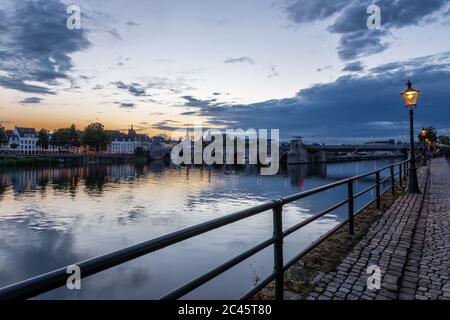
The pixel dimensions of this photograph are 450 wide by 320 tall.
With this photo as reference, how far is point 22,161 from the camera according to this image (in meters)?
97.1

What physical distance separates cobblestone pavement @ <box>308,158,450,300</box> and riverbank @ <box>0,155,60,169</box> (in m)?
101

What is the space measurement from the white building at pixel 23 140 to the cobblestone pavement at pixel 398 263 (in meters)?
165

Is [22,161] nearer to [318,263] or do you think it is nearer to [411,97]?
[411,97]

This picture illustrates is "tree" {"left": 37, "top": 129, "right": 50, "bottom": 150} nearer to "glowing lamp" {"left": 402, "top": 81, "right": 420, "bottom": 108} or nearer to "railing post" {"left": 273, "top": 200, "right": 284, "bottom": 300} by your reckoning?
"glowing lamp" {"left": 402, "top": 81, "right": 420, "bottom": 108}

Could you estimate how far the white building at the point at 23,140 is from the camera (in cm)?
14450

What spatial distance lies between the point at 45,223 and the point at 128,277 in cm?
1460

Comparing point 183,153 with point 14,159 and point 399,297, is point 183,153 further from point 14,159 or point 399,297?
point 399,297

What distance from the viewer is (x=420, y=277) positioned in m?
5.00

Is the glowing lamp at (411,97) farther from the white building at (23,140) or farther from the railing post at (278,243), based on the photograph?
the white building at (23,140)

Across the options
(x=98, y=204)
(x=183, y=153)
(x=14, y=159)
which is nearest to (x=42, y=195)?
(x=98, y=204)

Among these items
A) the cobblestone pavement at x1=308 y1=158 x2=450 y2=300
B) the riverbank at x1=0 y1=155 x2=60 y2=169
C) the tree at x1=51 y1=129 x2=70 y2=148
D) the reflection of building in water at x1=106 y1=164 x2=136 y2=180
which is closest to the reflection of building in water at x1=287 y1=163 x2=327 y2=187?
the reflection of building in water at x1=106 y1=164 x2=136 y2=180

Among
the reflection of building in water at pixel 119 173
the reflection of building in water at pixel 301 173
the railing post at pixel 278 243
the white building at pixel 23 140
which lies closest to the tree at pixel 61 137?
the white building at pixel 23 140
